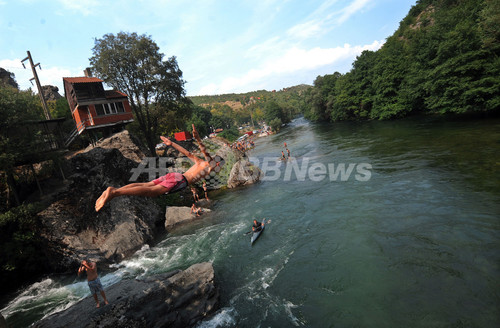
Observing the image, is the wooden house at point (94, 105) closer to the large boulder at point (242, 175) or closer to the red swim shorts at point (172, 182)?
the large boulder at point (242, 175)

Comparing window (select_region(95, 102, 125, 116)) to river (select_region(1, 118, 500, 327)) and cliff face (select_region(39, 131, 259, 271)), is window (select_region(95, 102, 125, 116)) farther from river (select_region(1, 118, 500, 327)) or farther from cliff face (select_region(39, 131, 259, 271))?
river (select_region(1, 118, 500, 327))

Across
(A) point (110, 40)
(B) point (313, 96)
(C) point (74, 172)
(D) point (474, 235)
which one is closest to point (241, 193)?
(C) point (74, 172)

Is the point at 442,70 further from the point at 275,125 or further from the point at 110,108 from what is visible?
the point at 275,125

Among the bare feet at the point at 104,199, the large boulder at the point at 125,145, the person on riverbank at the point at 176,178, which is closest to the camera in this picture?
the bare feet at the point at 104,199

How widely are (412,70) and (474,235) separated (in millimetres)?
39696

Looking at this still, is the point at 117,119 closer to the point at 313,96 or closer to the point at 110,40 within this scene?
the point at 110,40

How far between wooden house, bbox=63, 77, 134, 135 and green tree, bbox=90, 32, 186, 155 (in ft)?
4.99

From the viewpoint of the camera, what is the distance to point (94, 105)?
27.7 meters

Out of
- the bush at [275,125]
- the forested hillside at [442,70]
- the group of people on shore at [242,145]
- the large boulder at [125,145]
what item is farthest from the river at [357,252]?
the bush at [275,125]

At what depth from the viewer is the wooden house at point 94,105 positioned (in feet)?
87.9

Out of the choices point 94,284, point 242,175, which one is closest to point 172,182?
point 94,284
